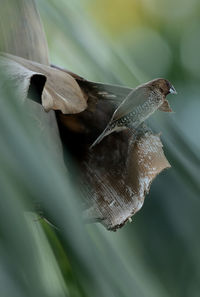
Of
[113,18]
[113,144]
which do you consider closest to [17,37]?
[113,144]

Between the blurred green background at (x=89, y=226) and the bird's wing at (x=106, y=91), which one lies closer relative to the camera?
the blurred green background at (x=89, y=226)

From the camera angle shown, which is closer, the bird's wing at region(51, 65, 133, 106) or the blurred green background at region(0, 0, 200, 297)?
the blurred green background at region(0, 0, 200, 297)

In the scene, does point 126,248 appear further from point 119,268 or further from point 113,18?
point 113,18

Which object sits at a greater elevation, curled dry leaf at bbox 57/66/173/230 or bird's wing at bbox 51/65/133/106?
bird's wing at bbox 51/65/133/106
